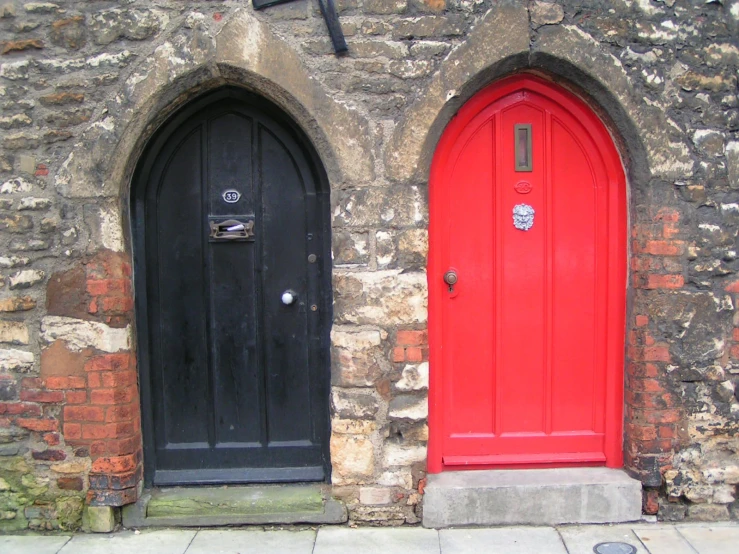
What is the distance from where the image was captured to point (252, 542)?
3.23 metres

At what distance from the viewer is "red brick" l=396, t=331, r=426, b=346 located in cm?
329

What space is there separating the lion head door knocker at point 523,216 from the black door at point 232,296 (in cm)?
100

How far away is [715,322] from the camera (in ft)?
10.9

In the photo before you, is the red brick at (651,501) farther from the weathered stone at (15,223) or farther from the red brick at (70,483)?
the weathered stone at (15,223)

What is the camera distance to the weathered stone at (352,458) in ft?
10.9

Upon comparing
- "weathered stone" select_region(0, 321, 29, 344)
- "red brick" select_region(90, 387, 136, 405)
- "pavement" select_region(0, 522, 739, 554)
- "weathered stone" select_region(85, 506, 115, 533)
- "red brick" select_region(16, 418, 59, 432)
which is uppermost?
"weathered stone" select_region(0, 321, 29, 344)

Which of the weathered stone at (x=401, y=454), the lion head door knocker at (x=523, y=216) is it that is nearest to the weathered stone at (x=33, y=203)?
the weathered stone at (x=401, y=454)

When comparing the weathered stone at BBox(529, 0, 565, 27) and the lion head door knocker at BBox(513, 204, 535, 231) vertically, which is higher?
the weathered stone at BBox(529, 0, 565, 27)

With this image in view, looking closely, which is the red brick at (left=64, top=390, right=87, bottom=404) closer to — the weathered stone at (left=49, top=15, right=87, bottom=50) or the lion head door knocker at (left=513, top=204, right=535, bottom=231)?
the weathered stone at (left=49, top=15, right=87, bottom=50)

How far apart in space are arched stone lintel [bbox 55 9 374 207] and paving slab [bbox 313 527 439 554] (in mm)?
1763

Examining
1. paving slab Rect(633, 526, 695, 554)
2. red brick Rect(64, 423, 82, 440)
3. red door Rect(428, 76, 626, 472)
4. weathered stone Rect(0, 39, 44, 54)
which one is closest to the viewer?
paving slab Rect(633, 526, 695, 554)

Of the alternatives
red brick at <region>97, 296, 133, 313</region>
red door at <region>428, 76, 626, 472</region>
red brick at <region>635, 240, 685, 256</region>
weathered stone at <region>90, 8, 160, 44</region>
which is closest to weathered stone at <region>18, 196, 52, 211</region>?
red brick at <region>97, 296, 133, 313</region>

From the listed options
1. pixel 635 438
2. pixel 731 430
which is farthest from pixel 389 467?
pixel 731 430

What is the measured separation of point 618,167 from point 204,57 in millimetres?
2169
